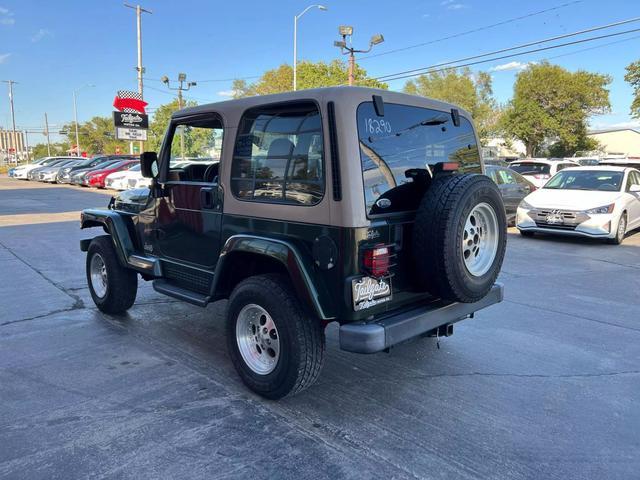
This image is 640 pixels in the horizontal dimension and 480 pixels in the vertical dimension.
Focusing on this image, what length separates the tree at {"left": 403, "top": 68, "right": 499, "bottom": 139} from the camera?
5731cm

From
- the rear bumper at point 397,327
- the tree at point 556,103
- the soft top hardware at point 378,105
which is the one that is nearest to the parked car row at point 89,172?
the soft top hardware at point 378,105

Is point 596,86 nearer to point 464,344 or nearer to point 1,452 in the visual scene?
point 464,344

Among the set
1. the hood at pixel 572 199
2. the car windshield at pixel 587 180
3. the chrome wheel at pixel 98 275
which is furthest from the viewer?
the car windshield at pixel 587 180

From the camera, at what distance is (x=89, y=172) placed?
25594 mm

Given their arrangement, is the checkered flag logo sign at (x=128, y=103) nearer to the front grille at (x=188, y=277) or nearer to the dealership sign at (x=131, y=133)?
the dealership sign at (x=131, y=133)

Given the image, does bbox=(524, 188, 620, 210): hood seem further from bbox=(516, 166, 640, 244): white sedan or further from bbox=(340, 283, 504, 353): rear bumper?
bbox=(340, 283, 504, 353): rear bumper

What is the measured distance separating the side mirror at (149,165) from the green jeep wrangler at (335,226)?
58 centimetres

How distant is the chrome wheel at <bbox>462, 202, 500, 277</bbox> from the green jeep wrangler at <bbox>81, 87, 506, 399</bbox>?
0.01m

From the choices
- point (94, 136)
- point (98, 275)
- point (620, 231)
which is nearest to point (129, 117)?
point (98, 275)

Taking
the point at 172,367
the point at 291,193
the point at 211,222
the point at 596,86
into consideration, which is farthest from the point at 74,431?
the point at 596,86

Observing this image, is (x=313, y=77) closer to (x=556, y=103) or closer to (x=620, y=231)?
(x=556, y=103)

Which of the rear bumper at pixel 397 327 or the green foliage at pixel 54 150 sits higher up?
the green foliage at pixel 54 150

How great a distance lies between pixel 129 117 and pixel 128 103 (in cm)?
75

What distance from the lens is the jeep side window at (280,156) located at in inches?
125
